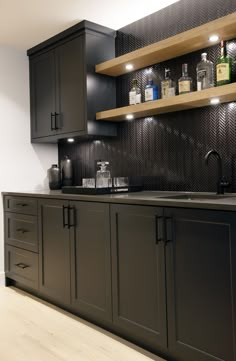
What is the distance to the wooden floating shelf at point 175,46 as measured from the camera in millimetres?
2234

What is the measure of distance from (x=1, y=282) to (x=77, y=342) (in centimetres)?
155

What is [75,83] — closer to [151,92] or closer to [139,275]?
[151,92]

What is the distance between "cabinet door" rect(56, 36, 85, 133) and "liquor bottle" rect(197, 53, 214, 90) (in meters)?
1.06

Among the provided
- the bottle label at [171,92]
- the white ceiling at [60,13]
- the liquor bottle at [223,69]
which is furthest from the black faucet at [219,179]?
the white ceiling at [60,13]

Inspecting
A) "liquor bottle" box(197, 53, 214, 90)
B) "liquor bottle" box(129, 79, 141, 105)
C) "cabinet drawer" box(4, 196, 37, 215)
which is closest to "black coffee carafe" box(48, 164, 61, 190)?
"cabinet drawer" box(4, 196, 37, 215)

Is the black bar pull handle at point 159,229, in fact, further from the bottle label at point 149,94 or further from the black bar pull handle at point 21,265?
the black bar pull handle at point 21,265

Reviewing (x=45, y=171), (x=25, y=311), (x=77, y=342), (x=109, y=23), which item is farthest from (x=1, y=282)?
(x=109, y=23)

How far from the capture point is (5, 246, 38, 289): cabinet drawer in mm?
3178

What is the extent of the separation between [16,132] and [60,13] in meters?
1.32

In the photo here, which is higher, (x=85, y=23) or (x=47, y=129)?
(x=85, y=23)

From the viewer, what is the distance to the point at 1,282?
3.59m

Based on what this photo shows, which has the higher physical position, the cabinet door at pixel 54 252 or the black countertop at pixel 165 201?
the black countertop at pixel 165 201

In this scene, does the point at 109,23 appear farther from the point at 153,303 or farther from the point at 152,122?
the point at 153,303

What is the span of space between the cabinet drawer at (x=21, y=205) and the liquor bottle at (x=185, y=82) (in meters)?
1.57
